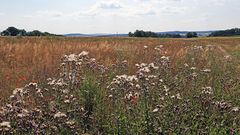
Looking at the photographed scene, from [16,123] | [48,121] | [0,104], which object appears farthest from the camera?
[0,104]

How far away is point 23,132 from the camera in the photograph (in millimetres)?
4176

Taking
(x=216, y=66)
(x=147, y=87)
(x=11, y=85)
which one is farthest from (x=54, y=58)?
(x=147, y=87)

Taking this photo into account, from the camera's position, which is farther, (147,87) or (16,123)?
(147,87)

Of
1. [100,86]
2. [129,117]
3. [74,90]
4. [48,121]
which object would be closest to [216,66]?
[100,86]

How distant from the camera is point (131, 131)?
459 cm

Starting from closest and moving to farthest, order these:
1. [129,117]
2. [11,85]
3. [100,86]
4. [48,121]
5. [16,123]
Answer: [16,123]
[48,121]
[129,117]
[100,86]
[11,85]

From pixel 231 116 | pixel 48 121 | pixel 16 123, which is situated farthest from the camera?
pixel 231 116

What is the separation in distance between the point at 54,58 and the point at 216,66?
474 cm

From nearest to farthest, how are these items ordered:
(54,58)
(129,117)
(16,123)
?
(16,123) < (129,117) < (54,58)

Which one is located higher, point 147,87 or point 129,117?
point 147,87

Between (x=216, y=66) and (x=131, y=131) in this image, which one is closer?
(x=131, y=131)

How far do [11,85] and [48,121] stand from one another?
4101 millimetres

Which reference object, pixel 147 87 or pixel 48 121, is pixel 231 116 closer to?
pixel 147 87

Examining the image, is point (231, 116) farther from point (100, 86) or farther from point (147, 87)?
point (100, 86)
